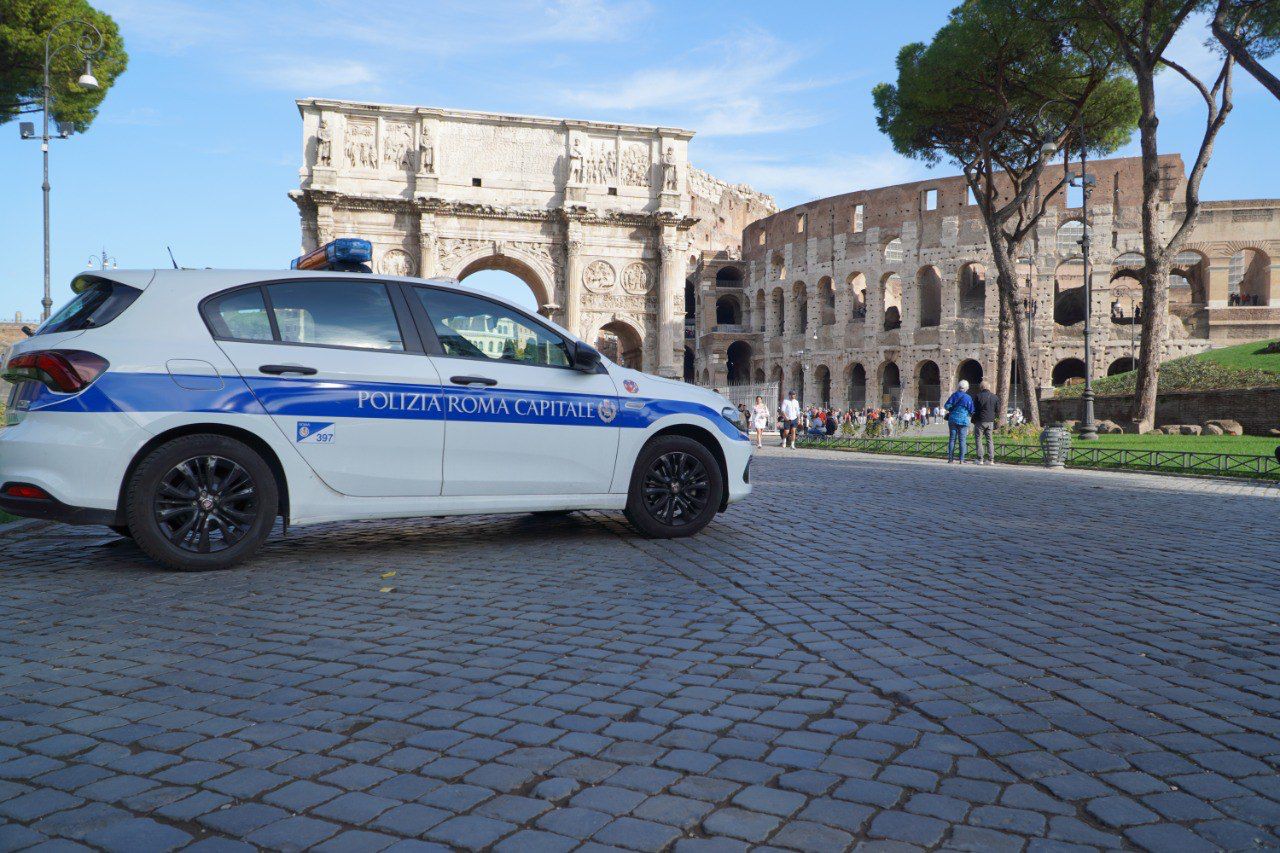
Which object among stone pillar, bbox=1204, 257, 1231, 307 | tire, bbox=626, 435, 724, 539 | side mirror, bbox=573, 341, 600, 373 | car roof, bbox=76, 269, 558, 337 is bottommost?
tire, bbox=626, 435, 724, 539

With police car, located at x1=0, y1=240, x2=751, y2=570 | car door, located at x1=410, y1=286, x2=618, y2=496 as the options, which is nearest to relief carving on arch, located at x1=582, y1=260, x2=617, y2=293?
police car, located at x1=0, y1=240, x2=751, y2=570

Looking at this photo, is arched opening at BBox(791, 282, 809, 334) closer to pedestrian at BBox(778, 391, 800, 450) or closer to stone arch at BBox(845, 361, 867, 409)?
stone arch at BBox(845, 361, 867, 409)

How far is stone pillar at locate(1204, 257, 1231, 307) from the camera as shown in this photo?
43750mm

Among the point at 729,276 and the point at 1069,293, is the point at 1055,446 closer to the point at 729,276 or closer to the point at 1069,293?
the point at 1069,293

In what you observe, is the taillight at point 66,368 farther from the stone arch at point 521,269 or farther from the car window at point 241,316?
the stone arch at point 521,269

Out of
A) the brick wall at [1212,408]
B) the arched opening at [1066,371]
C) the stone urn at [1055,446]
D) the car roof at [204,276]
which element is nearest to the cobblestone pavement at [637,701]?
the car roof at [204,276]

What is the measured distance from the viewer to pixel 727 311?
65438 millimetres

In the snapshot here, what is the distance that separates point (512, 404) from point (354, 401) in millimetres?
878

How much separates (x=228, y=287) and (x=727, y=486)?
3.27 m

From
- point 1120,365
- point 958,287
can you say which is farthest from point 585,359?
point 1120,365

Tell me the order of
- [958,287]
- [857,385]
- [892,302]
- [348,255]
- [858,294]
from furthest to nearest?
[892,302], [858,294], [857,385], [958,287], [348,255]

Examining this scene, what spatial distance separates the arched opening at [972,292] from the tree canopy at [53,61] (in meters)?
37.4

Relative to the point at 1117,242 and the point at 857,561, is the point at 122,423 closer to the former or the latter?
the point at 857,561

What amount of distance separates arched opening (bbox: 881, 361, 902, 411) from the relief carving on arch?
19870mm
